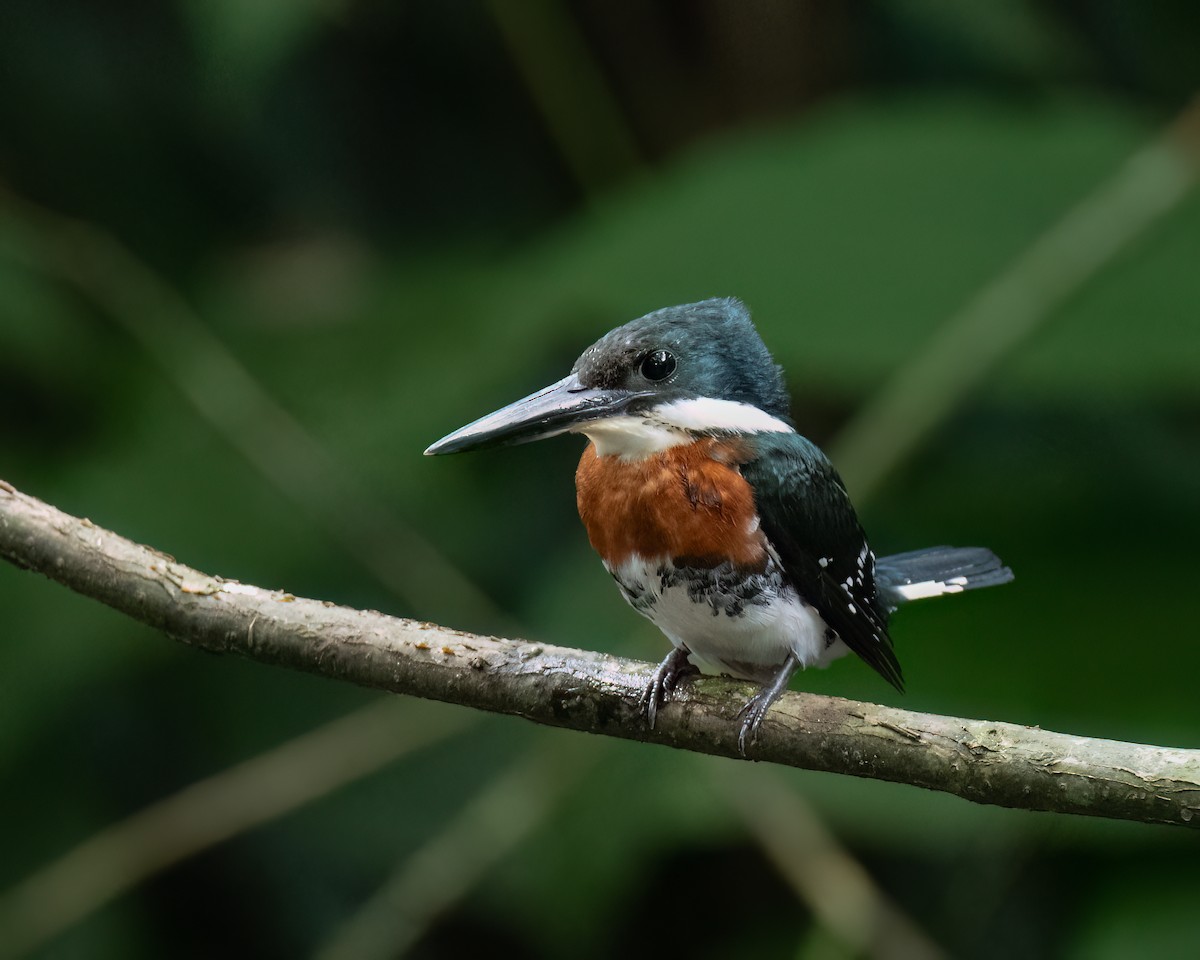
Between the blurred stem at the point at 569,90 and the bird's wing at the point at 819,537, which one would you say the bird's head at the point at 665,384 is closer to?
the bird's wing at the point at 819,537

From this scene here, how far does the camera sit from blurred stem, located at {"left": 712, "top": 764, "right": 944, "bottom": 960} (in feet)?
5.81

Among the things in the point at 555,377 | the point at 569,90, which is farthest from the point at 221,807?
the point at 569,90

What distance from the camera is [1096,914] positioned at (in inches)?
67.4

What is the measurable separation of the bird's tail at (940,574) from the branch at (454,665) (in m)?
0.39

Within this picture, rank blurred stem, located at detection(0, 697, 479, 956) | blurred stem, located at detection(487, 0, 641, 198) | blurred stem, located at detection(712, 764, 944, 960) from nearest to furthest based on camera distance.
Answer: blurred stem, located at detection(712, 764, 944, 960), blurred stem, located at detection(0, 697, 479, 956), blurred stem, located at detection(487, 0, 641, 198)

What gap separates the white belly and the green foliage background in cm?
22

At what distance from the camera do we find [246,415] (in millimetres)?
2139

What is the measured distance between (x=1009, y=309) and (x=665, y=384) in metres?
0.87

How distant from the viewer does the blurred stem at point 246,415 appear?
2047 mm

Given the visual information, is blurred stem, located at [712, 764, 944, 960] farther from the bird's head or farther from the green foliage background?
the bird's head

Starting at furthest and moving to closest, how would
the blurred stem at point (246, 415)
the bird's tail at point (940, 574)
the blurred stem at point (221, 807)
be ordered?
the blurred stem at point (246, 415)
the blurred stem at point (221, 807)
the bird's tail at point (940, 574)

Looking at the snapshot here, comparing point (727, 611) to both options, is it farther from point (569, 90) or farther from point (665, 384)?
point (569, 90)

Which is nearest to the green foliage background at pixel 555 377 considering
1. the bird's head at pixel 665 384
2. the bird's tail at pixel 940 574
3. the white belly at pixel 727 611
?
the bird's tail at pixel 940 574

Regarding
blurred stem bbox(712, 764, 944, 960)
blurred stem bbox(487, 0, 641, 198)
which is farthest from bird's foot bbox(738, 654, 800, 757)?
blurred stem bbox(487, 0, 641, 198)
